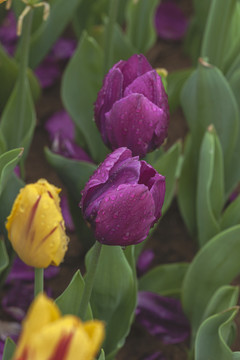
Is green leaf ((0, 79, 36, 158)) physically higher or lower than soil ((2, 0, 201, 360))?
higher

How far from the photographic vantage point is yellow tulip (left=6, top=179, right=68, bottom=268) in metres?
0.68

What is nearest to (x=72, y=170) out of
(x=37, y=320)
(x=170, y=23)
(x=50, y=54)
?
(x=50, y=54)

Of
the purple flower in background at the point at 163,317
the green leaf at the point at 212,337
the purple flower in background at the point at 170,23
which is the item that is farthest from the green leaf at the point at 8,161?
the purple flower in background at the point at 170,23

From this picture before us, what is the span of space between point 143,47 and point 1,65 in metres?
0.34

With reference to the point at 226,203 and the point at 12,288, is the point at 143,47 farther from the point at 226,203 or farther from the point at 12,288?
the point at 12,288

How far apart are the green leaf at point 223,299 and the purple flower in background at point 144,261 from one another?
0.28m

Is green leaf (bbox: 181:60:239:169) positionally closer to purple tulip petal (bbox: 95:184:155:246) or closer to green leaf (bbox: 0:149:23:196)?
green leaf (bbox: 0:149:23:196)

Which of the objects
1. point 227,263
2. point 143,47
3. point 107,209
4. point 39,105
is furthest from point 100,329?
point 39,105

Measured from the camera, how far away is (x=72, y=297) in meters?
0.89

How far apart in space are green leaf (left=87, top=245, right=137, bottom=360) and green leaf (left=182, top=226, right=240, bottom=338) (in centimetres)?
15

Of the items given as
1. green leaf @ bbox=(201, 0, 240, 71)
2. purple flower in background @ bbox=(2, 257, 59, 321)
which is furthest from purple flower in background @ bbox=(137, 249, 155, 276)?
green leaf @ bbox=(201, 0, 240, 71)

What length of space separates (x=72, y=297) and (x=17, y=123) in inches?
17.0

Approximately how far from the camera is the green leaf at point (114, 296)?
39.6 inches

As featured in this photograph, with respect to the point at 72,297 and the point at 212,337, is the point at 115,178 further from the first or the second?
the point at 212,337
